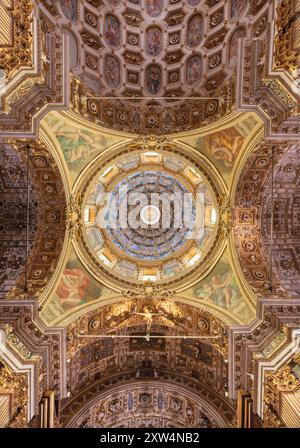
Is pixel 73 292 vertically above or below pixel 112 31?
below

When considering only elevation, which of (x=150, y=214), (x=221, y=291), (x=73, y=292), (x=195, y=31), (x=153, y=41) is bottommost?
(x=221, y=291)

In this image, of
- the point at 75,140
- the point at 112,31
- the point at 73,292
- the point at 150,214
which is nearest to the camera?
the point at 112,31

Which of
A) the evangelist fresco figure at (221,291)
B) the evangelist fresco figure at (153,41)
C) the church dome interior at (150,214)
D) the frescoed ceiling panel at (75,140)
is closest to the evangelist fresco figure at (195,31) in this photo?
the church dome interior at (150,214)

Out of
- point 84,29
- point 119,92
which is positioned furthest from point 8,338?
point 84,29

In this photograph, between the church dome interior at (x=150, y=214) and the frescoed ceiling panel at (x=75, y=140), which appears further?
the frescoed ceiling panel at (x=75, y=140)

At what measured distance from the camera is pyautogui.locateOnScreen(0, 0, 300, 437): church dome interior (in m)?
12.8

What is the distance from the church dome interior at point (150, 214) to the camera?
41.9 ft

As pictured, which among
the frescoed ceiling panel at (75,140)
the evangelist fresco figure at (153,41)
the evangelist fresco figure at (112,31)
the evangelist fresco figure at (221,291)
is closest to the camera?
the frescoed ceiling panel at (75,140)

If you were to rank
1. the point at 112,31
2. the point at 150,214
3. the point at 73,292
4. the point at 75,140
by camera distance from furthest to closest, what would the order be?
the point at 150,214 → the point at 73,292 → the point at 75,140 → the point at 112,31

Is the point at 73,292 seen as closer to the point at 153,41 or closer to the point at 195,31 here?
the point at 153,41

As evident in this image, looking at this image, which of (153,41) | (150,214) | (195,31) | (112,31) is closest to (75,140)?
(112,31)

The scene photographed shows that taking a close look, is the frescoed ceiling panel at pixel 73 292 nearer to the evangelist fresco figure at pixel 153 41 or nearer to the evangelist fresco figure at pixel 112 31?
the evangelist fresco figure at pixel 112 31

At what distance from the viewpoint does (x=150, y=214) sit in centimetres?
2002

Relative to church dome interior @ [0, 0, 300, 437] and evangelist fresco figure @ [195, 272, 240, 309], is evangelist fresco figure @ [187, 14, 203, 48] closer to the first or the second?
church dome interior @ [0, 0, 300, 437]
